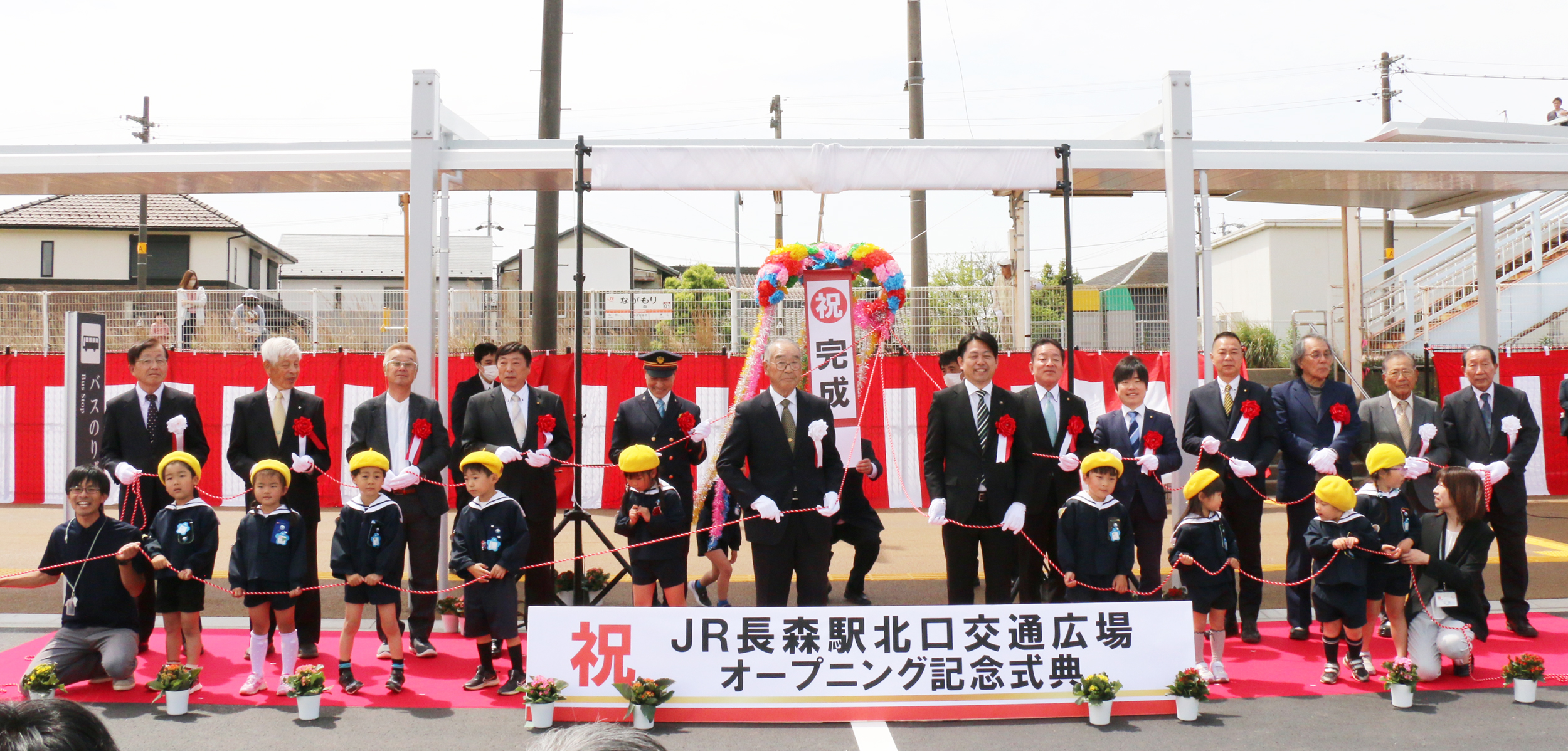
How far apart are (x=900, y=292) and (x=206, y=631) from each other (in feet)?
17.3

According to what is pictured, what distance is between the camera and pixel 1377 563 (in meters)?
5.14

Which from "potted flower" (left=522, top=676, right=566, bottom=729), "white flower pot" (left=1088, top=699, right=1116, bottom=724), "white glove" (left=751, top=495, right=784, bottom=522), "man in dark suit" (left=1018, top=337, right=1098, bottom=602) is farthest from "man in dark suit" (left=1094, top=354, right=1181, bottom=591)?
"potted flower" (left=522, top=676, right=566, bottom=729)

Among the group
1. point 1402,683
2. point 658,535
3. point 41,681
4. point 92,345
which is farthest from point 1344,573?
point 92,345

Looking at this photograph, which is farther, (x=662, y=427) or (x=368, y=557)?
(x=662, y=427)

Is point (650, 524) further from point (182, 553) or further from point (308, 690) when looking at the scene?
point (182, 553)

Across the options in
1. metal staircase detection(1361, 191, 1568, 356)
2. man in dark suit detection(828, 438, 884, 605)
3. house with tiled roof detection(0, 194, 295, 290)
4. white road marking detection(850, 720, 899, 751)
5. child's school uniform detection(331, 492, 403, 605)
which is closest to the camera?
white road marking detection(850, 720, 899, 751)

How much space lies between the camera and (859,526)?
668 centimetres

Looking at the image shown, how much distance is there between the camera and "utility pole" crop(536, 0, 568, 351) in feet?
39.3

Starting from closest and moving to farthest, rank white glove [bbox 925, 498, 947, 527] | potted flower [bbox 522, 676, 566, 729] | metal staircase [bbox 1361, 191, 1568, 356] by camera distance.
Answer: potted flower [bbox 522, 676, 566, 729]
white glove [bbox 925, 498, 947, 527]
metal staircase [bbox 1361, 191, 1568, 356]

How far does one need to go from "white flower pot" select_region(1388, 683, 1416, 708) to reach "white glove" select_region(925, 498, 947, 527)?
7.19ft

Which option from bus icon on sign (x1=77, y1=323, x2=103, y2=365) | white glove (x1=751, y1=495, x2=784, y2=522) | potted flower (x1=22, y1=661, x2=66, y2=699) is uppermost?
bus icon on sign (x1=77, y1=323, x2=103, y2=365)

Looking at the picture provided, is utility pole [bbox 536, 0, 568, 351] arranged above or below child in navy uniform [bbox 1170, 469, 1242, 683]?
above

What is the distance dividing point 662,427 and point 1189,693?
3.40 m

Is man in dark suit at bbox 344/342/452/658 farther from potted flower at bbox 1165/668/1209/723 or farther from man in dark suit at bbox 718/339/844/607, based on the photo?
potted flower at bbox 1165/668/1209/723
